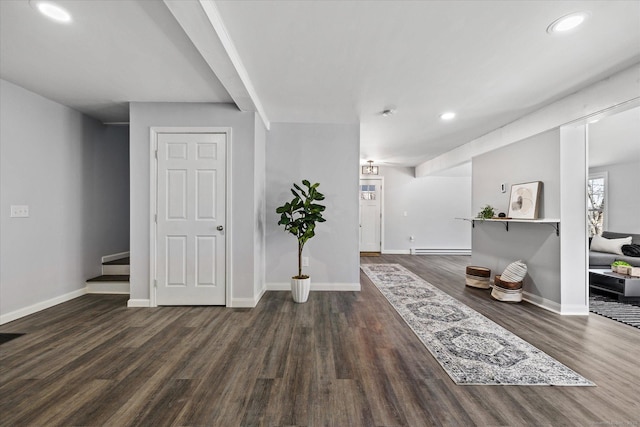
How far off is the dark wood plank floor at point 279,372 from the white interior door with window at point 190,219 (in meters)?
0.31

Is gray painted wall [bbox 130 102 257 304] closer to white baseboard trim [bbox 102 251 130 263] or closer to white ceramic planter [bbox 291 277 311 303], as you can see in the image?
white ceramic planter [bbox 291 277 311 303]

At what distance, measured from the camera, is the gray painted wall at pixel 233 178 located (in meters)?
3.49

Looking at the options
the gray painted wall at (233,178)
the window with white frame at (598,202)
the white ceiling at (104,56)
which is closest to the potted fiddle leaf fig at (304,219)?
the gray painted wall at (233,178)

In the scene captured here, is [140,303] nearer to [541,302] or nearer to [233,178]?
[233,178]

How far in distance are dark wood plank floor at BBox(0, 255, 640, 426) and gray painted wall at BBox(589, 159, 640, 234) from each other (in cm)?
470

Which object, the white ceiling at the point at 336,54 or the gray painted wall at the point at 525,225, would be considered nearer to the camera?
the white ceiling at the point at 336,54

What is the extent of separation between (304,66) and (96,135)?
11.3ft

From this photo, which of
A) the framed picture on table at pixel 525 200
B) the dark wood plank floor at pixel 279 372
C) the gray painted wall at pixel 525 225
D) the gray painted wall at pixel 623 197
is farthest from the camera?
the gray painted wall at pixel 623 197

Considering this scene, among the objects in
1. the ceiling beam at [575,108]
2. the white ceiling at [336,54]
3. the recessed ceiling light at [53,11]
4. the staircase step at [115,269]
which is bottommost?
the staircase step at [115,269]

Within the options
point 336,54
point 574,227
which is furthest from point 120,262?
point 574,227

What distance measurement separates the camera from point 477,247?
4.98 m

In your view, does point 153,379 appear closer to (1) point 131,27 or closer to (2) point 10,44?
(1) point 131,27

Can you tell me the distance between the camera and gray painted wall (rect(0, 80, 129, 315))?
119 inches

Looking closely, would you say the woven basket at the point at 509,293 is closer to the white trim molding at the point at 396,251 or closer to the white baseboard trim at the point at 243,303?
the white baseboard trim at the point at 243,303
